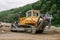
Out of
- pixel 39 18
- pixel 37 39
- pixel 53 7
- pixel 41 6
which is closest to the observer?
pixel 37 39

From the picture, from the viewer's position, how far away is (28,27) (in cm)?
3070

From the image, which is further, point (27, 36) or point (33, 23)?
point (33, 23)

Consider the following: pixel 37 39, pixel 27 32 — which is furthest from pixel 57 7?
pixel 37 39

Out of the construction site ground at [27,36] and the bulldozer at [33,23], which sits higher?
the bulldozer at [33,23]

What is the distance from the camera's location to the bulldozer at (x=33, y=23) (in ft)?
97.1

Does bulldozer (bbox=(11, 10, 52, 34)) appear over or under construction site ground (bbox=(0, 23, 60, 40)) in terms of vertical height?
over

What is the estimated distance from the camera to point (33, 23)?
98.2ft

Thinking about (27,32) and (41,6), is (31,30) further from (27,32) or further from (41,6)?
(41,6)

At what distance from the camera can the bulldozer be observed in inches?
1166

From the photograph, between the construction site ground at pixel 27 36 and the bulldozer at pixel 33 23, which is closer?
the construction site ground at pixel 27 36

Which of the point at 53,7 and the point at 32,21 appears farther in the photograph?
the point at 53,7

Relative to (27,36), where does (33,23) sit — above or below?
above

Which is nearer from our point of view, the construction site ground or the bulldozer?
the construction site ground

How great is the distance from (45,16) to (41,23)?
0.81 metres
